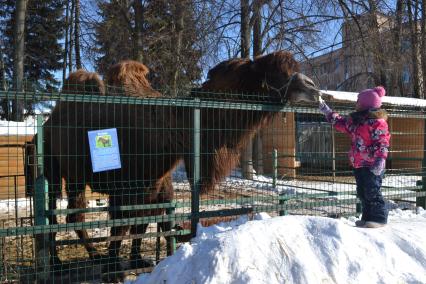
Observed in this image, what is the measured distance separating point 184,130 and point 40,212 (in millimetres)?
1874

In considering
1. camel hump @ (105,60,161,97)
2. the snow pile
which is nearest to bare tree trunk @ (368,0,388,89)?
camel hump @ (105,60,161,97)

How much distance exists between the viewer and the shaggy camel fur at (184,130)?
17.3ft

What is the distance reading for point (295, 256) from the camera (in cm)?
371

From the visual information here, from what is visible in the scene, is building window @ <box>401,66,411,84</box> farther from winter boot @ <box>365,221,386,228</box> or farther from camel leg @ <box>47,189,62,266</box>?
camel leg @ <box>47,189,62,266</box>

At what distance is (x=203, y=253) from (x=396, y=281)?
164cm

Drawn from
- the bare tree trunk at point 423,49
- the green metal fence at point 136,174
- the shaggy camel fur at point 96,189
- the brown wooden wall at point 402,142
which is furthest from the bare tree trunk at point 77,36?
the green metal fence at point 136,174

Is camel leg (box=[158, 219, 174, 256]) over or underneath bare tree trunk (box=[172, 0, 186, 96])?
underneath

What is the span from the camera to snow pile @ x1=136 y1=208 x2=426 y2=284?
354 cm

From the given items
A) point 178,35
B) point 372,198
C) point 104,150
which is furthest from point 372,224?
point 178,35

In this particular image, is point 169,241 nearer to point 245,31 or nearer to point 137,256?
point 137,256

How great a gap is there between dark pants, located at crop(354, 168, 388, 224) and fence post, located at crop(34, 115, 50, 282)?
11.2 ft

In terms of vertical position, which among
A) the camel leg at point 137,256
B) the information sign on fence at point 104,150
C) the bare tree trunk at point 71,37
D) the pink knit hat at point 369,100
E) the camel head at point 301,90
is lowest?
the camel leg at point 137,256

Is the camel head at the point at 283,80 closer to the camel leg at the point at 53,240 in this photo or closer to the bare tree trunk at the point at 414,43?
the camel leg at the point at 53,240

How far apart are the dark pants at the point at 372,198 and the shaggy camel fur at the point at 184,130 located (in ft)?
4.15
